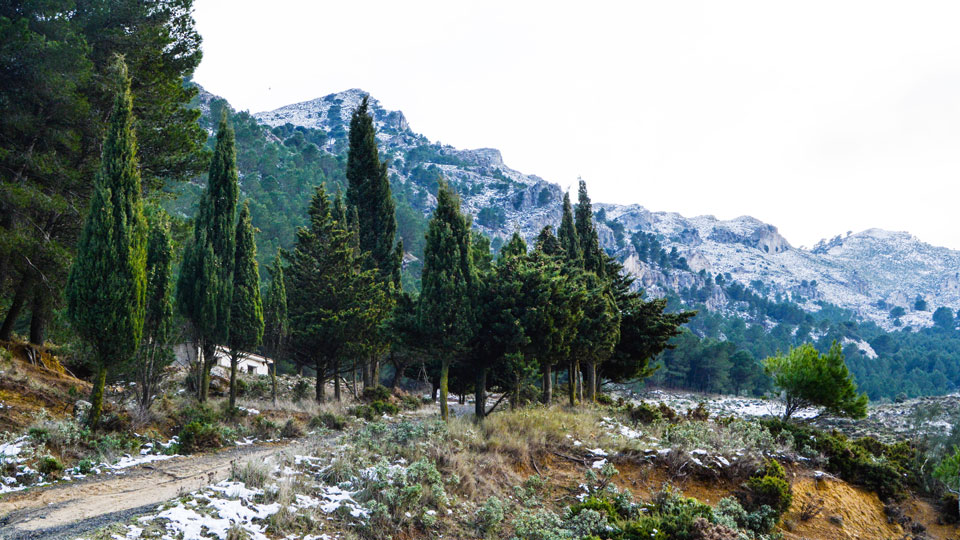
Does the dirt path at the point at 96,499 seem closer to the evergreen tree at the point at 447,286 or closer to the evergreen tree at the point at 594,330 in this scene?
the evergreen tree at the point at 447,286

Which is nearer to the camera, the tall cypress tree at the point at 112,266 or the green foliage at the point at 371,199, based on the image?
the tall cypress tree at the point at 112,266

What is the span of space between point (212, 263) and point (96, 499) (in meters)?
11.1

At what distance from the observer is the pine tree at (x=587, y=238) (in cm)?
3056

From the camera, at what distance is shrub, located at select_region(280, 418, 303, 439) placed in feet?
53.1

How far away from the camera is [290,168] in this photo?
9438 centimetres

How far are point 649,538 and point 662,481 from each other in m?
3.78

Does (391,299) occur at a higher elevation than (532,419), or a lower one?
higher

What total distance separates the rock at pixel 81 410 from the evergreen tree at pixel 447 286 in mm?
8412

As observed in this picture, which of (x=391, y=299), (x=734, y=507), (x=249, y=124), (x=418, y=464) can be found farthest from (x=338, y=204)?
(x=249, y=124)

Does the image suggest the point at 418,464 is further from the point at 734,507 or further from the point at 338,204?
the point at 338,204

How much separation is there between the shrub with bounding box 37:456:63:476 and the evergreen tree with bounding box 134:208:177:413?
4.49 meters

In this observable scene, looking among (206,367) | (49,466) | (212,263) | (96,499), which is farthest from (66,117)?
(96,499)

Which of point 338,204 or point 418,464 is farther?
point 338,204

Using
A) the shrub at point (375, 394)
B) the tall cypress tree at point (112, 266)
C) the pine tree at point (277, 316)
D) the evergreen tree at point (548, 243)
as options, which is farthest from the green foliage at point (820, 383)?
the tall cypress tree at point (112, 266)
